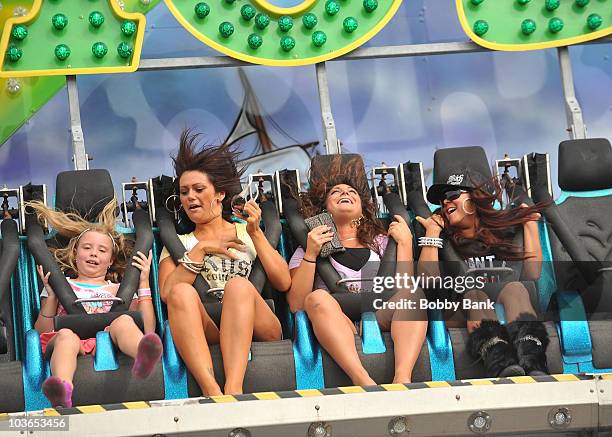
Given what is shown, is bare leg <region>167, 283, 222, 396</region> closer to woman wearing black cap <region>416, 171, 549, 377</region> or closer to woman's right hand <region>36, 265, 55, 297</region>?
woman's right hand <region>36, 265, 55, 297</region>

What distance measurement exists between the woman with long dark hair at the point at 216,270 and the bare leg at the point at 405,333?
449 mm

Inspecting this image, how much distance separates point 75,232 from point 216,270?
0.64 metres

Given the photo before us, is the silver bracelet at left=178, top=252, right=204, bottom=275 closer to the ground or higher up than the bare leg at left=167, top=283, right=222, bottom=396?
higher up

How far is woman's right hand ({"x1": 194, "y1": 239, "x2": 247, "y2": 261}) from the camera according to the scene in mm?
5258

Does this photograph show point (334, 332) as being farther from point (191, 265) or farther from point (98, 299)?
point (98, 299)

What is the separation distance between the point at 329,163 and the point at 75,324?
1.43 meters

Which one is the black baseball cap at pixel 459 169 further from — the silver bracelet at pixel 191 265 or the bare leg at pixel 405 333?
the silver bracelet at pixel 191 265

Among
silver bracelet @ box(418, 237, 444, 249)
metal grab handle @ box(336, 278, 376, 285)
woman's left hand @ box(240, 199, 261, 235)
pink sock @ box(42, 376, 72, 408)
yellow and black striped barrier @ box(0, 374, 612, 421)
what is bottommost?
yellow and black striped barrier @ box(0, 374, 612, 421)

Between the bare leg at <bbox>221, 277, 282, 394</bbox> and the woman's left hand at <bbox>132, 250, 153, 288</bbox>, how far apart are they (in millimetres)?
599

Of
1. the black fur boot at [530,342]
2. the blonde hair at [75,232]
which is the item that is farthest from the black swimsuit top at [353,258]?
the blonde hair at [75,232]

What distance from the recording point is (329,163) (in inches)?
225

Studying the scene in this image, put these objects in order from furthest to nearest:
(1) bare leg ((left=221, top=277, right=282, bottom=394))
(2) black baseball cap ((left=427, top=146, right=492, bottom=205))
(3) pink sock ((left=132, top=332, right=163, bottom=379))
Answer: (2) black baseball cap ((left=427, top=146, right=492, bottom=205)) < (1) bare leg ((left=221, top=277, right=282, bottom=394)) < (3) pink sock ((left=132, top=332, right=163, bottom=379))

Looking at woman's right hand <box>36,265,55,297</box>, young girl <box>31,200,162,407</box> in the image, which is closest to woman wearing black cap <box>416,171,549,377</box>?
young girl <box>31,200,162,407</box>

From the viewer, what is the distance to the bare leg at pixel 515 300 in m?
5.00
